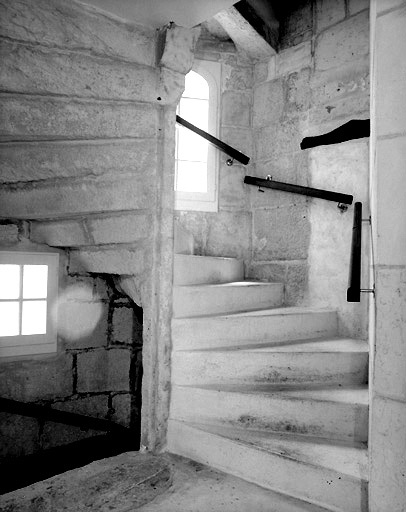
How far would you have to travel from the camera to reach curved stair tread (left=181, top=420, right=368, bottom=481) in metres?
2.08

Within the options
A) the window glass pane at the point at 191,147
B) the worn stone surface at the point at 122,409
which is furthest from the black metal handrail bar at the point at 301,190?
the worn stone surface at the point at 122,409

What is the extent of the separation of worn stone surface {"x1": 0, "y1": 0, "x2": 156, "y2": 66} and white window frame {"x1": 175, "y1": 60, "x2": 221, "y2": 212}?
159cm

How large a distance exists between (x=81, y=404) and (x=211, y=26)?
3.54 metres

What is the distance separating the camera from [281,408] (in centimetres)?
249

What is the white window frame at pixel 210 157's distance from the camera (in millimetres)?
4227

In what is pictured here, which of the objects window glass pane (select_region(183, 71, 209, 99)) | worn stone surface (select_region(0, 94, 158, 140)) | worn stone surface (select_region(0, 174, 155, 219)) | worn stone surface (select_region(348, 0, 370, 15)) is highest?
worn stone surface (select_region(348, 0, 370, 15))

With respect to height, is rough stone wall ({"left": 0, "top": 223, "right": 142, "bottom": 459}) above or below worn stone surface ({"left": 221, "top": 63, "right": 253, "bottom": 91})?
below

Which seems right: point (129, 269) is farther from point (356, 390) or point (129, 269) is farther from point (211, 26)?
point (211, 26)

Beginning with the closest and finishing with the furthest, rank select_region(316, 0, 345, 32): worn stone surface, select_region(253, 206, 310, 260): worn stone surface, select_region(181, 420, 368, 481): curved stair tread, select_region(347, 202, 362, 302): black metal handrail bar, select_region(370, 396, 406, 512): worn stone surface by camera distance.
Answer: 1. select_region(370, 396, 406, 512): worn stone surface
2. select_region(347, 202, 362, 302): black metal handrail bar
3. select_region(181, 420, 368, 481): curved stair tread
4. select_region(316, 0, 345, 32): worn stone surface
5. select_region(253, 206, 310, 260): worn stone surface

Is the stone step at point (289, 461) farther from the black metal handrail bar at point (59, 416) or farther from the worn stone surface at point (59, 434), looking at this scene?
the worn stone surface at point (59, 434)

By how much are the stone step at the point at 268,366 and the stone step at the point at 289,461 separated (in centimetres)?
31

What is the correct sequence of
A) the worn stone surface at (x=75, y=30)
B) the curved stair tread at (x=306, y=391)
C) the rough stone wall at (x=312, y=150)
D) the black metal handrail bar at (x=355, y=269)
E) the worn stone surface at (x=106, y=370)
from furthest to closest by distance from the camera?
the rough stone wall at (x=312, y=150) < the worn stone surface at (x=106, y=370) < the curved stair tread at (x=306, y=391) < the worn stone surface at (x=75, y=30) < the black metal handrail bar at (x=355, y=269)

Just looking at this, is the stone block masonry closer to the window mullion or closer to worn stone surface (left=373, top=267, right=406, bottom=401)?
the window mullion

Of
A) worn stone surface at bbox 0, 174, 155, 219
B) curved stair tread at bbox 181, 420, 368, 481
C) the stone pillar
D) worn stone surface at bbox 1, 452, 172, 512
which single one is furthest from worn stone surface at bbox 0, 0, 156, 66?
worn stone surface at bbox 1, 452, 172, 512
